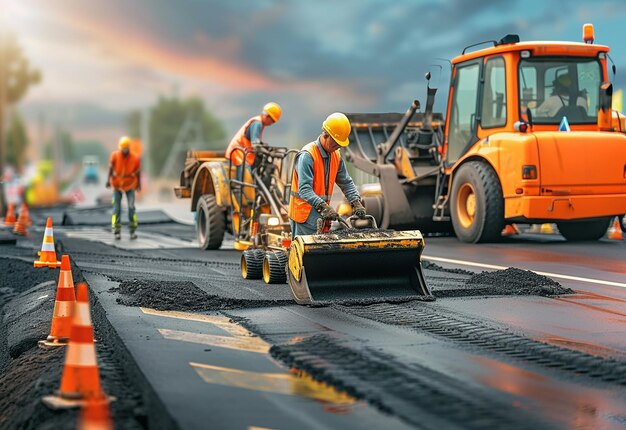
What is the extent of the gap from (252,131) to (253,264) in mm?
3431

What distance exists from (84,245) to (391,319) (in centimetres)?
956

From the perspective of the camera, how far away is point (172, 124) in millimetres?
119125

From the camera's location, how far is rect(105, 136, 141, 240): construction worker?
744 inches

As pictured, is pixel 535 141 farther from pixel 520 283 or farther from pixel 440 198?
pixel 520 283

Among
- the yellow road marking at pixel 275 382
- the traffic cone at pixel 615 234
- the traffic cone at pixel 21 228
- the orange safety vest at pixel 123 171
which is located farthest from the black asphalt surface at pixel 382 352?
the traffic cone at pixel 21 228

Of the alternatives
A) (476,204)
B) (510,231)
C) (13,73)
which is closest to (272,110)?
(476,204)

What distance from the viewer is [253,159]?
13.5m

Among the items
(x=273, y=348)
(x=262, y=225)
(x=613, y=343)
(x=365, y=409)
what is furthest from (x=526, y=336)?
(x=262, y=225)

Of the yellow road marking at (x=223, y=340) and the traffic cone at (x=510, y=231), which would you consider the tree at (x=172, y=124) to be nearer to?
the traffic cone at (x=510, y=231)

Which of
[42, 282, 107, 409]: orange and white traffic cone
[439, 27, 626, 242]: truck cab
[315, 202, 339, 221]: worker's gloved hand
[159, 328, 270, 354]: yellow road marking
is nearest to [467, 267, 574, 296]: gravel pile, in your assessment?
[315, 202, 339, 221]: worker's gloved hand

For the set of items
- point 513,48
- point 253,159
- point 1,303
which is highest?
point 513,48

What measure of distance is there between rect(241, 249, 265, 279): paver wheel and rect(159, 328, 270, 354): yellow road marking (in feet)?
11.5

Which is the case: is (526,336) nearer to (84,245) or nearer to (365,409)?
(365,409)

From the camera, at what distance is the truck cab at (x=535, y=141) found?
46.7 feet
